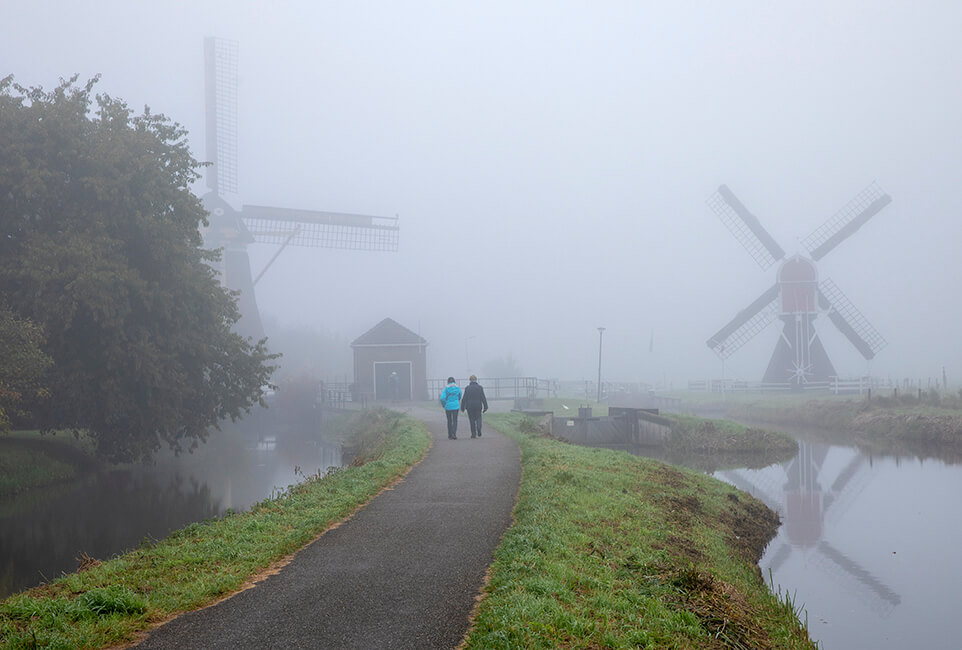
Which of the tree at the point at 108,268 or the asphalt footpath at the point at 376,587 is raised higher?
the tree at the point at 108,268

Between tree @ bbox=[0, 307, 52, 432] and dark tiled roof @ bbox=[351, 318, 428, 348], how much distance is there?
3625 cm

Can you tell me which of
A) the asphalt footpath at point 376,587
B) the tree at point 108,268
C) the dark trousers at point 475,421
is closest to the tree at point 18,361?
the tree at point 108,268

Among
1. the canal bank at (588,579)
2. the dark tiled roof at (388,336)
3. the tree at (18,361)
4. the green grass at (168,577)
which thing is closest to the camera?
the green grass at (168,577)

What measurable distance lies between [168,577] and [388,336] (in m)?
49.3

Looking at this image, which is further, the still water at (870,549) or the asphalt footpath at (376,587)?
the still water at (870,549)

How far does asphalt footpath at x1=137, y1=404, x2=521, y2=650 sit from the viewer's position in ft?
20.6

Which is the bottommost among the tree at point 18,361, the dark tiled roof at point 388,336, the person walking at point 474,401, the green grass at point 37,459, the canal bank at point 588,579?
the green grass at point 37,459

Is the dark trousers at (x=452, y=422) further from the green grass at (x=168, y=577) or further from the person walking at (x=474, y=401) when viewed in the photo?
the green grass at (x=168, y=577)

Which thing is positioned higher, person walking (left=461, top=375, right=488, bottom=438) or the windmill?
person walking (left=461, top=375, right=488, bottom=438)

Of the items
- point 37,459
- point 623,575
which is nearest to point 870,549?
point 623,575

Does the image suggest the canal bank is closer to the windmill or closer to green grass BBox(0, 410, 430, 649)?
green grass BBox(0, 410, 430, 649)

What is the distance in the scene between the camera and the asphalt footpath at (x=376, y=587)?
6270 mm

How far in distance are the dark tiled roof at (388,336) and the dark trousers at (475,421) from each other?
34097 millimetres

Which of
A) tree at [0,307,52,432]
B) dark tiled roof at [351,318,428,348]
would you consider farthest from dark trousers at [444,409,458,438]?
dark tiled roof at [351,318,428,348]
